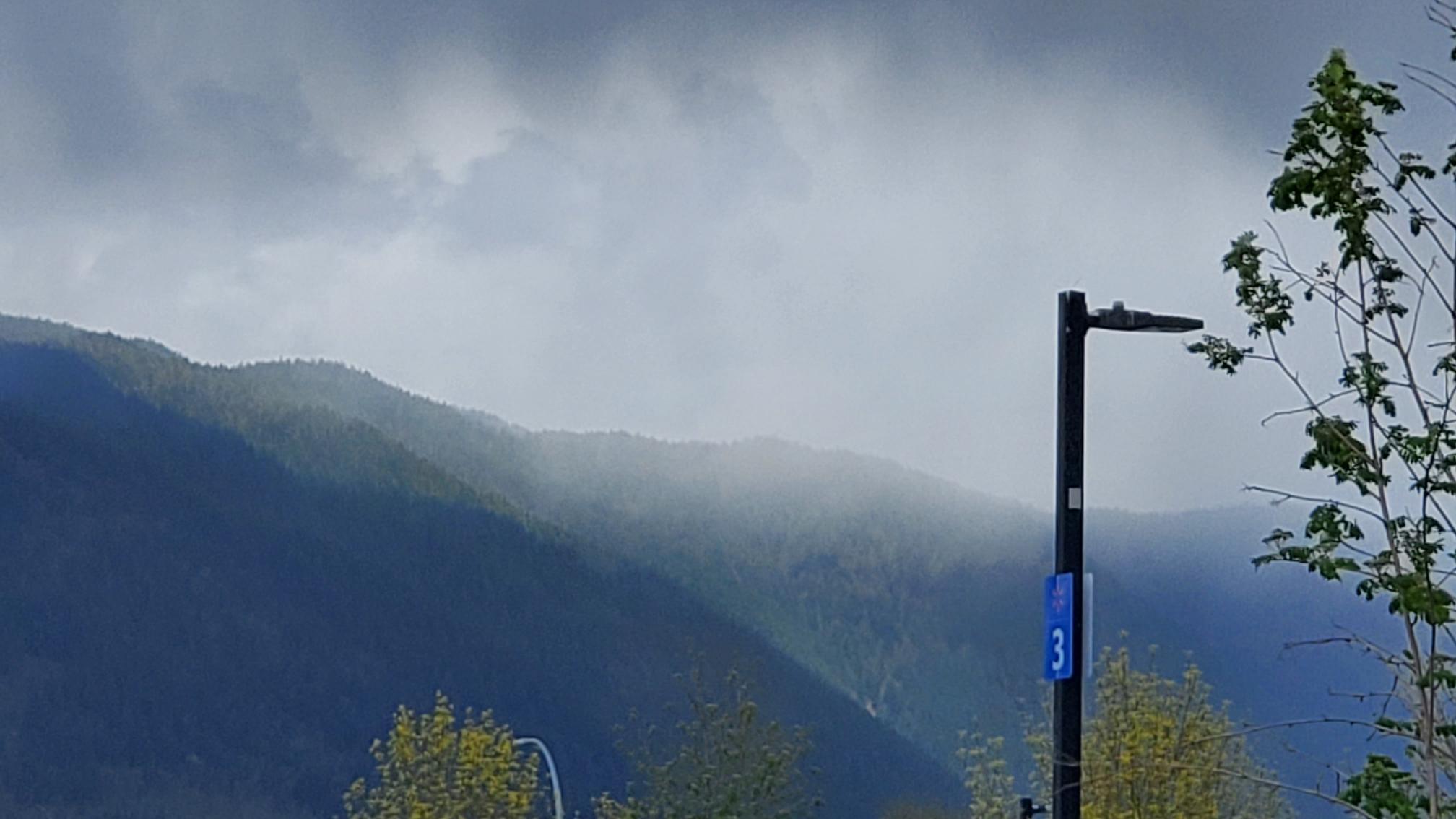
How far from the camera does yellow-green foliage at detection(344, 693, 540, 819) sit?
49.8 meters

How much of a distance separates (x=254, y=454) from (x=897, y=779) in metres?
73.4

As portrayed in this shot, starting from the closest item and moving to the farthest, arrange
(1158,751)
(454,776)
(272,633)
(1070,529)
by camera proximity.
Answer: (1070,529) → (1158,751) → (454,776) → (272,633)

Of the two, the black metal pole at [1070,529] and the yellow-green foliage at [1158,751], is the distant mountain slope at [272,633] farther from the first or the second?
the black metal pole at [1070,529]

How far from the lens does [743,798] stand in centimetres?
3859

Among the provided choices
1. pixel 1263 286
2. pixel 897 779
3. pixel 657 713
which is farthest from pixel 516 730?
pixel 1263 286

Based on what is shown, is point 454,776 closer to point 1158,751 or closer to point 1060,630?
point 1158,751

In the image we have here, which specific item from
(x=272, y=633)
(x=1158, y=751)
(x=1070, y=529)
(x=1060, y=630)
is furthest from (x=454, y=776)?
(x=272, y=633)

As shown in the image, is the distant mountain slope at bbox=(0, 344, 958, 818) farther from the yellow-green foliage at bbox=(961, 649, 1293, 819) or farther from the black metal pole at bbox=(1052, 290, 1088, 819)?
the black metal pole at bbox=(1052, 290, 1088, 819)

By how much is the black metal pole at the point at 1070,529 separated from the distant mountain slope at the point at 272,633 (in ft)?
339

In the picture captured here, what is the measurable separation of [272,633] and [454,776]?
10600 centimetres

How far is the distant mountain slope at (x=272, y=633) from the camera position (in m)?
135

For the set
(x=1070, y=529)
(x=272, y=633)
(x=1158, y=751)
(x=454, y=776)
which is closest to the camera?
(x=1070, y=529)

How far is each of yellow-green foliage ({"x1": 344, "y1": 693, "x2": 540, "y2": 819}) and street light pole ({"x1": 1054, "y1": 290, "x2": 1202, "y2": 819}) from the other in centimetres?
3577

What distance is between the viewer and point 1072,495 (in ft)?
45.4
